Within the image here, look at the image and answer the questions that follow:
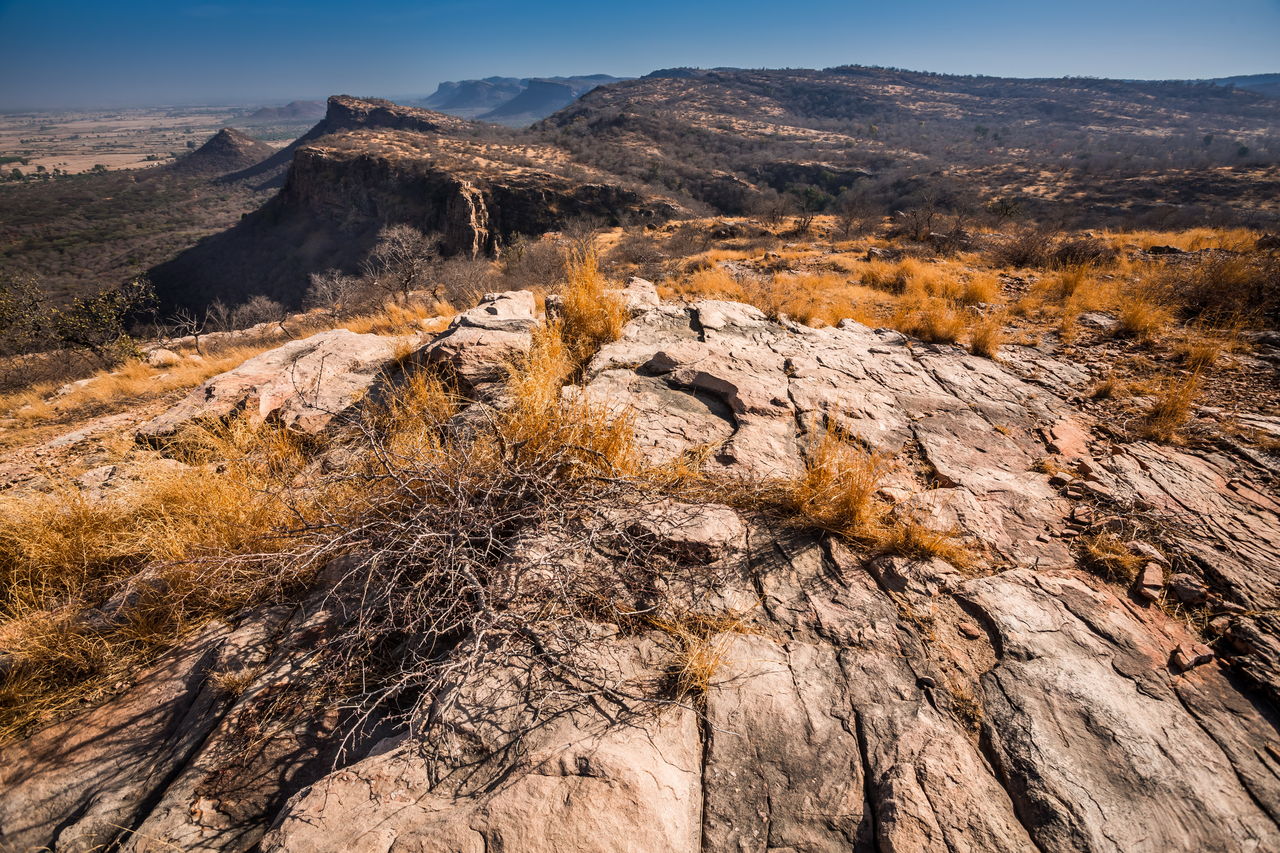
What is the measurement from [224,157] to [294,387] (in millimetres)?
138977

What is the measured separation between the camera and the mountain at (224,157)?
92688 millimetres

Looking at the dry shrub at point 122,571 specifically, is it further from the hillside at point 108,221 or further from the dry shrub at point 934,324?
the hillside at point 108,221

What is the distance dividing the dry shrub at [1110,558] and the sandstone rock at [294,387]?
548 cm

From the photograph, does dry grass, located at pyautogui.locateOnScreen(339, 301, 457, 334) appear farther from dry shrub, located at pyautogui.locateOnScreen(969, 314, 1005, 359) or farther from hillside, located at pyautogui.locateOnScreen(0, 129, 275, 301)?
hillside, located at pyautogui.locateOnScreen(0, 129, 275, 301)

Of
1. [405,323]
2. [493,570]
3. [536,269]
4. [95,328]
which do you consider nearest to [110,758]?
[493,570]

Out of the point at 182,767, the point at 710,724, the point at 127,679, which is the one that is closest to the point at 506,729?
the point at 710,724

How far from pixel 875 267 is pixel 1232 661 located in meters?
9.62

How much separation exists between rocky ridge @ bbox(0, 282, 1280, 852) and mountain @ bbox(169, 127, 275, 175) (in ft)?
424

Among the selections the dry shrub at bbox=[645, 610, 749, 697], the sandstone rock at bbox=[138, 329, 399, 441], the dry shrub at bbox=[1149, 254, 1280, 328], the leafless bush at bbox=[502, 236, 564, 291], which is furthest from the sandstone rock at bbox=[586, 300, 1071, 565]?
the leafless bush at bbox=[502, 236, 564, 291]

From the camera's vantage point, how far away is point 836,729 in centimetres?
186

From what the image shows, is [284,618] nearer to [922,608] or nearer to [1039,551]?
[922,608]

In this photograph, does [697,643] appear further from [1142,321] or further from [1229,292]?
[1229,292]

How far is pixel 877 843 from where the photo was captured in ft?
5.17

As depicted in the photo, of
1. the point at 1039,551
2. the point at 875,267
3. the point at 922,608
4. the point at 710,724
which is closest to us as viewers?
the point at 710,724
